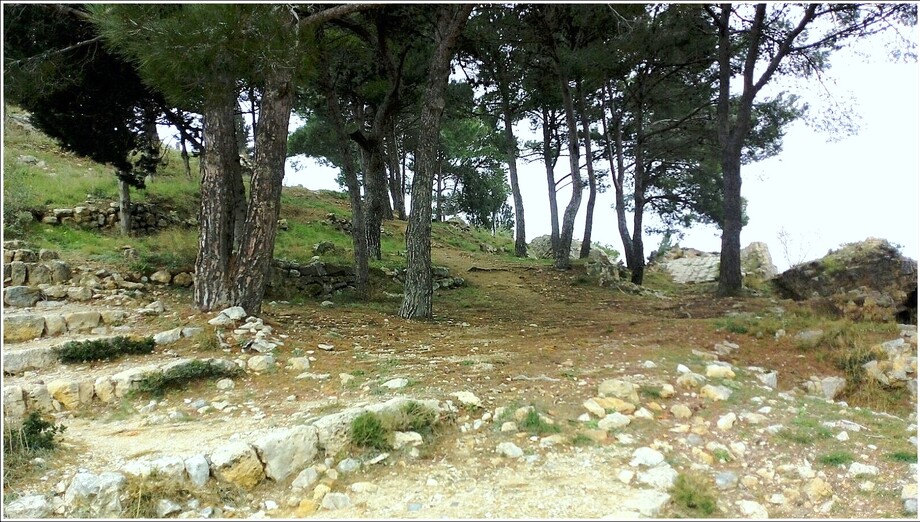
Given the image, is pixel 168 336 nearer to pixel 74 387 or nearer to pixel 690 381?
pixel 74 387

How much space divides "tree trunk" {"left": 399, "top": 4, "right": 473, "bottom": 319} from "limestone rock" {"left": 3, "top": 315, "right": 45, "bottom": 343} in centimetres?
455

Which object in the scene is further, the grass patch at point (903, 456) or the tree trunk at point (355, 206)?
the tree trunk at point (355, 206)

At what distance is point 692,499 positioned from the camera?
9.38ft

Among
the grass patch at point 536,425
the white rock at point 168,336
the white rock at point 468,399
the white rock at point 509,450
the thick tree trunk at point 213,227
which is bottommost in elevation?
the white rock at point 509,450

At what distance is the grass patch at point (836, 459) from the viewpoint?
3344mm

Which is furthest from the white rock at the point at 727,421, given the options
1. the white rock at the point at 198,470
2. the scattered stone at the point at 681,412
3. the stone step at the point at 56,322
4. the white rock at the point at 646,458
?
the stone step at the point at 56,322

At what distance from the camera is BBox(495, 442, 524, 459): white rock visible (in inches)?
132

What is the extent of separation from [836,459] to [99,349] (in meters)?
6.31

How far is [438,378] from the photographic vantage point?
4770 mm

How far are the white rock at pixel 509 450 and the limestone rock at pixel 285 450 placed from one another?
3.72ft

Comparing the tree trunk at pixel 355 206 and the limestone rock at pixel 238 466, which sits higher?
the tree trunk at pixel 355 206

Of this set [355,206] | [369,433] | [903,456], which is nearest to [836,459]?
[903,456]

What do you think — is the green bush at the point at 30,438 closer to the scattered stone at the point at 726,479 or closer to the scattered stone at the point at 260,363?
the scattered stone at the point at 260,363

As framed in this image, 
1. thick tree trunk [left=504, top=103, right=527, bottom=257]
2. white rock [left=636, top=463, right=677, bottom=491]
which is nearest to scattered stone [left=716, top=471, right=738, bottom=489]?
white rock [left=636, top=463, right=677, bottom=491]
